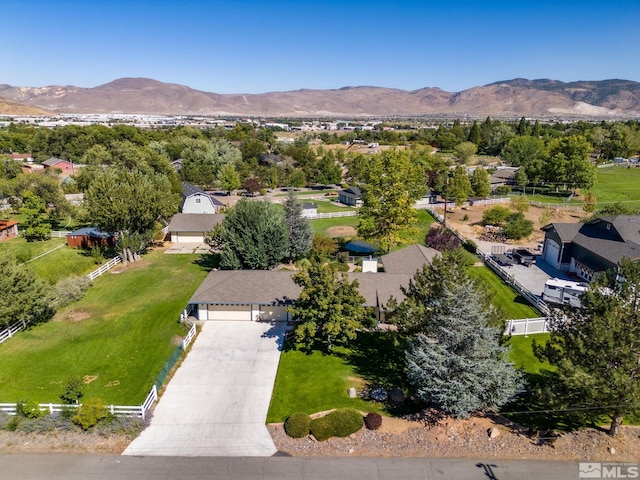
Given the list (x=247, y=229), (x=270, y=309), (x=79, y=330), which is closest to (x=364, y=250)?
(x=247, y=229)

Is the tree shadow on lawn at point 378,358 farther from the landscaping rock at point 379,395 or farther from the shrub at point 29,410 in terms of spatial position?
the shrub at point 29,410

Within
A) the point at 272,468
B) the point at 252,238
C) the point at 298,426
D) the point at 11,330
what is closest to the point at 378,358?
the point at 298,426

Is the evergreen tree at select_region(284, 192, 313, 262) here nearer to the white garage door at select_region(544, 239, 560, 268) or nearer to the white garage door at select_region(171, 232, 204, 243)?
the white garage door at select_region(171, 232, 204, 243)

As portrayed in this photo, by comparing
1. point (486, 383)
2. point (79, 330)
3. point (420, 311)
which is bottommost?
point (79, 330)

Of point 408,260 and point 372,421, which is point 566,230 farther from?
point 372,421

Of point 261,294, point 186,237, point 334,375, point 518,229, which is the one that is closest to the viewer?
point 334,375

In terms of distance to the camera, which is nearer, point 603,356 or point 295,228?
point 603,356

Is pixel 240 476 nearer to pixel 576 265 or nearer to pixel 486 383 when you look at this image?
pixel 486 383
